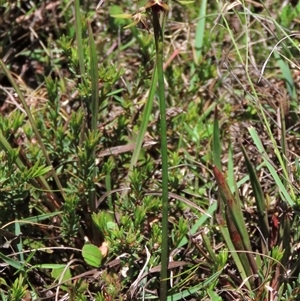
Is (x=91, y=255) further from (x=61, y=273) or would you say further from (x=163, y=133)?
(x=163, y=133)

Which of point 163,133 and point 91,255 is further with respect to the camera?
point 91,255

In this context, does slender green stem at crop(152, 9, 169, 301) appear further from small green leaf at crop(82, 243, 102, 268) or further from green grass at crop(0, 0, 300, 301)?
small green leaf at crop(82, 243, 102, 268)

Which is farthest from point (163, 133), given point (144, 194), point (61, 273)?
point (61, 273)

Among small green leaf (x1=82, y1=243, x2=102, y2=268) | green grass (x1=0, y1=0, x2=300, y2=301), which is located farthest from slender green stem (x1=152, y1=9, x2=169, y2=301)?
small green leaf (x1=82, y1=243, x2=102, y2=268)

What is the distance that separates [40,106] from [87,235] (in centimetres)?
65

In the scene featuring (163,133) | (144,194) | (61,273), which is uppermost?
(163,133)

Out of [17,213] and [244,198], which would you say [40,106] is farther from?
[244,198]

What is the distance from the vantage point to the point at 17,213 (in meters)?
1.82

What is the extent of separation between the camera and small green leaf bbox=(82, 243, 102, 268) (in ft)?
5.77

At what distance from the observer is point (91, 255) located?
69.4 inches

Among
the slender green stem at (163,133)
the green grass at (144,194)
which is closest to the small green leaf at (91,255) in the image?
the green grass at (144,194)

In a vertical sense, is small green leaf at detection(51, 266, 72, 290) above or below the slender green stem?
below

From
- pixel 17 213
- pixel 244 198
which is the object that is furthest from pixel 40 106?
pixel 244 198

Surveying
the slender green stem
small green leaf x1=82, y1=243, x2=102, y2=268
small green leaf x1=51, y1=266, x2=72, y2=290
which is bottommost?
small green leaf x1=51, y1=266, x2=72, y2=290
